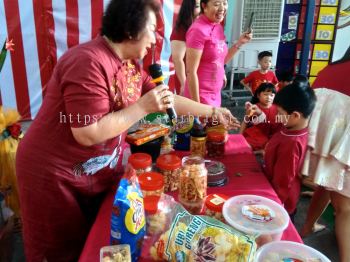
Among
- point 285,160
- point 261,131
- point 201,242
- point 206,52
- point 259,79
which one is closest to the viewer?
point 201,242

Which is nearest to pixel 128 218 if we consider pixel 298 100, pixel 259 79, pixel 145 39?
pixel 145 39

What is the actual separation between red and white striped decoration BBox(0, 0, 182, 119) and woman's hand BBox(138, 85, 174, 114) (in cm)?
236

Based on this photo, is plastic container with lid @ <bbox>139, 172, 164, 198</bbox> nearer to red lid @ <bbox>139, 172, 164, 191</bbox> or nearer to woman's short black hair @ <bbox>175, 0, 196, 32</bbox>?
red lid @ <bbox>139, 172, 164, 191</bbox>

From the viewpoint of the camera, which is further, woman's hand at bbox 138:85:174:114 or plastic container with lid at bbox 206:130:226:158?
plastic container with lid at bbox 206:130:226:158

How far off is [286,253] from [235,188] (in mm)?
402

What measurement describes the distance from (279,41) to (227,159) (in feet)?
11.6

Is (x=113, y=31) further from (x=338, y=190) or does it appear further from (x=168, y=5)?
(x=168, y=5)

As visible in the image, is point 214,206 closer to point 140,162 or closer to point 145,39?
point 140,162

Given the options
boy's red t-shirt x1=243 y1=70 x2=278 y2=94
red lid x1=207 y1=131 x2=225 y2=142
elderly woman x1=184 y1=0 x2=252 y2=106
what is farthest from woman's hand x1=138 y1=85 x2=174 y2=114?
boy's red t-shirt x1=243 y1=70 x2=278 y2=94

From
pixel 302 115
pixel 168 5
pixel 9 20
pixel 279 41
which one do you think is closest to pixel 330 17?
pixel 279 41

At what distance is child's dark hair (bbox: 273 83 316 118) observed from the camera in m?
1.42

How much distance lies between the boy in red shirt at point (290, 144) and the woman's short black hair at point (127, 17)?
0.76m

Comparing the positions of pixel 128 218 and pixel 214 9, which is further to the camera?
pixel 214 9

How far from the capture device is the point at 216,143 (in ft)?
4.75
